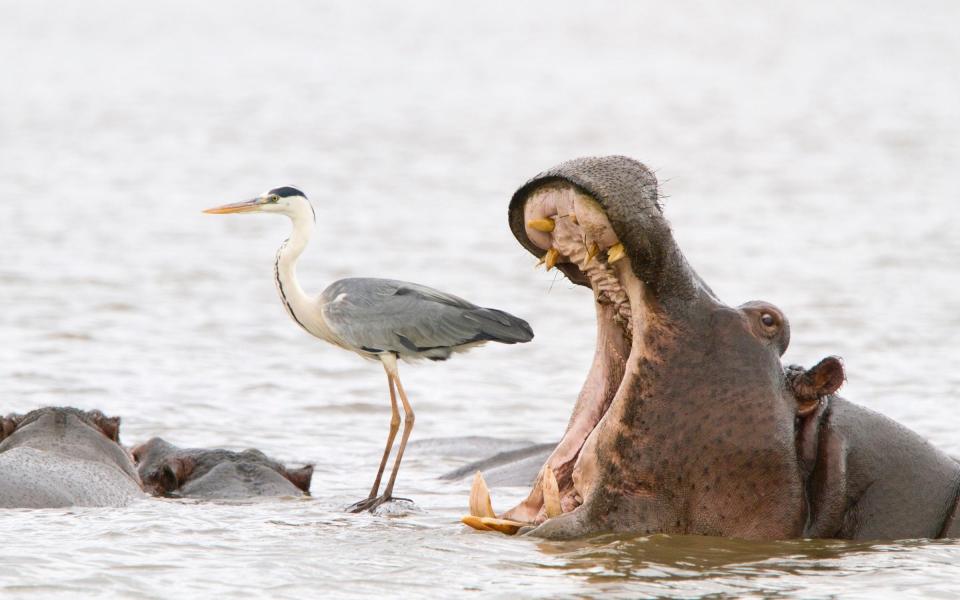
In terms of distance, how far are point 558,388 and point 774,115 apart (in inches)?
754

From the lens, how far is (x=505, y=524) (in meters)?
5.09

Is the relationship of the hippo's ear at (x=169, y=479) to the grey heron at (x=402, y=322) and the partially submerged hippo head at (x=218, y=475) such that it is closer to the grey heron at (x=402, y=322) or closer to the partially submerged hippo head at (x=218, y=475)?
the partially submerged hippo head at (x=218, y=475)

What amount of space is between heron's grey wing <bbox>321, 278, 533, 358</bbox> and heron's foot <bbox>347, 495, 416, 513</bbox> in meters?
0.98

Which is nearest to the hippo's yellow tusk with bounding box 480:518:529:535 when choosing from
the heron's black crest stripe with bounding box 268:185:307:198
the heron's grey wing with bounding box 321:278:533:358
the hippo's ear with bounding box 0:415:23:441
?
the heron's grey wing with bounding box 321:278:533:358

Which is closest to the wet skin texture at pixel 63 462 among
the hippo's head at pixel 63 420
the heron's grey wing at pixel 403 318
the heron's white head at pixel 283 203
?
the hippo's head at pixel 63 420

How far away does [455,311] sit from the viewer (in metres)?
7.26

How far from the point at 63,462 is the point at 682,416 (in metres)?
2.58

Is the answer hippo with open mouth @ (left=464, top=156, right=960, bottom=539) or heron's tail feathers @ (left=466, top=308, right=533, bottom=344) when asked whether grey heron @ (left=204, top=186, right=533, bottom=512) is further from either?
hippo with open mouth @ (left=464, top=156, right=960, bottom=539)

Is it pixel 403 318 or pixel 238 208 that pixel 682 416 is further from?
pixel 238 208

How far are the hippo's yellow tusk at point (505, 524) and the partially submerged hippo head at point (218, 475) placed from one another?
175 centimetres

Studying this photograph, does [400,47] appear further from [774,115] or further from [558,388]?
[558,388]

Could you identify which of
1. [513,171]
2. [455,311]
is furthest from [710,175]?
[455,311]

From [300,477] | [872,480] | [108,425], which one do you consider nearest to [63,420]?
[108,425]

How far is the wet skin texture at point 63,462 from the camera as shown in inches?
231
